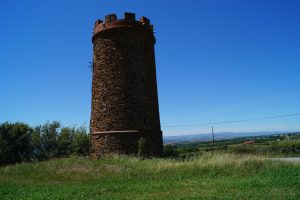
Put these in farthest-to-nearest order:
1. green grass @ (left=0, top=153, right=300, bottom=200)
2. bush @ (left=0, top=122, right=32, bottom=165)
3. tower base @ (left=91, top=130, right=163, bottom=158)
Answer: bush @ (left=0, top=122, right=32, bottom=165) → tower base @ (left=91, top=130, right=163, bottom=158) → green grass @ (left=0, top=153, right=300, bottom=200)

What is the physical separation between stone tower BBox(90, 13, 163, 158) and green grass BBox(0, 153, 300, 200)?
2.32 meters

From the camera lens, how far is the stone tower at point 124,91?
63.3 feet

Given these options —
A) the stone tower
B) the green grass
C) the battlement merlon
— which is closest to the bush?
the stone tower

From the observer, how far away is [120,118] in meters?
19.4

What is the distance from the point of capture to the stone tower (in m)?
19.3

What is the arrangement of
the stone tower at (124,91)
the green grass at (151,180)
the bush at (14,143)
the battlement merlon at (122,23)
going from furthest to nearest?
the bush at (14,143)
the battlement merlon at (122,23)
the stone tower at (124,91)
the green grass at (151,180)

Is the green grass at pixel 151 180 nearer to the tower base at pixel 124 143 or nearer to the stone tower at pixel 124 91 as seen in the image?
the tower base at pixel 124 143

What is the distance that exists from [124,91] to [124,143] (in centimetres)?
322

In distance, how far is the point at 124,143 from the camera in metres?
19.0

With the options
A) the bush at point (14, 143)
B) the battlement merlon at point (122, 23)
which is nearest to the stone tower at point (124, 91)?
the battlement merlon at point (122, 23)

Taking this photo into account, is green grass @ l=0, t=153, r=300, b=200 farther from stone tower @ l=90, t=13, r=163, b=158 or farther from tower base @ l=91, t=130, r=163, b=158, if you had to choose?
stone tower @ l=90, t=13, r=163, b=158

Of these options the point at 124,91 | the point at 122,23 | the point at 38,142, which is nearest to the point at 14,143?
the point at 38,142

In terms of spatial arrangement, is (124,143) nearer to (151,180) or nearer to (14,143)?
(151,180)

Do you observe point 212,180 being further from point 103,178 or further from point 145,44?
point 145,44
